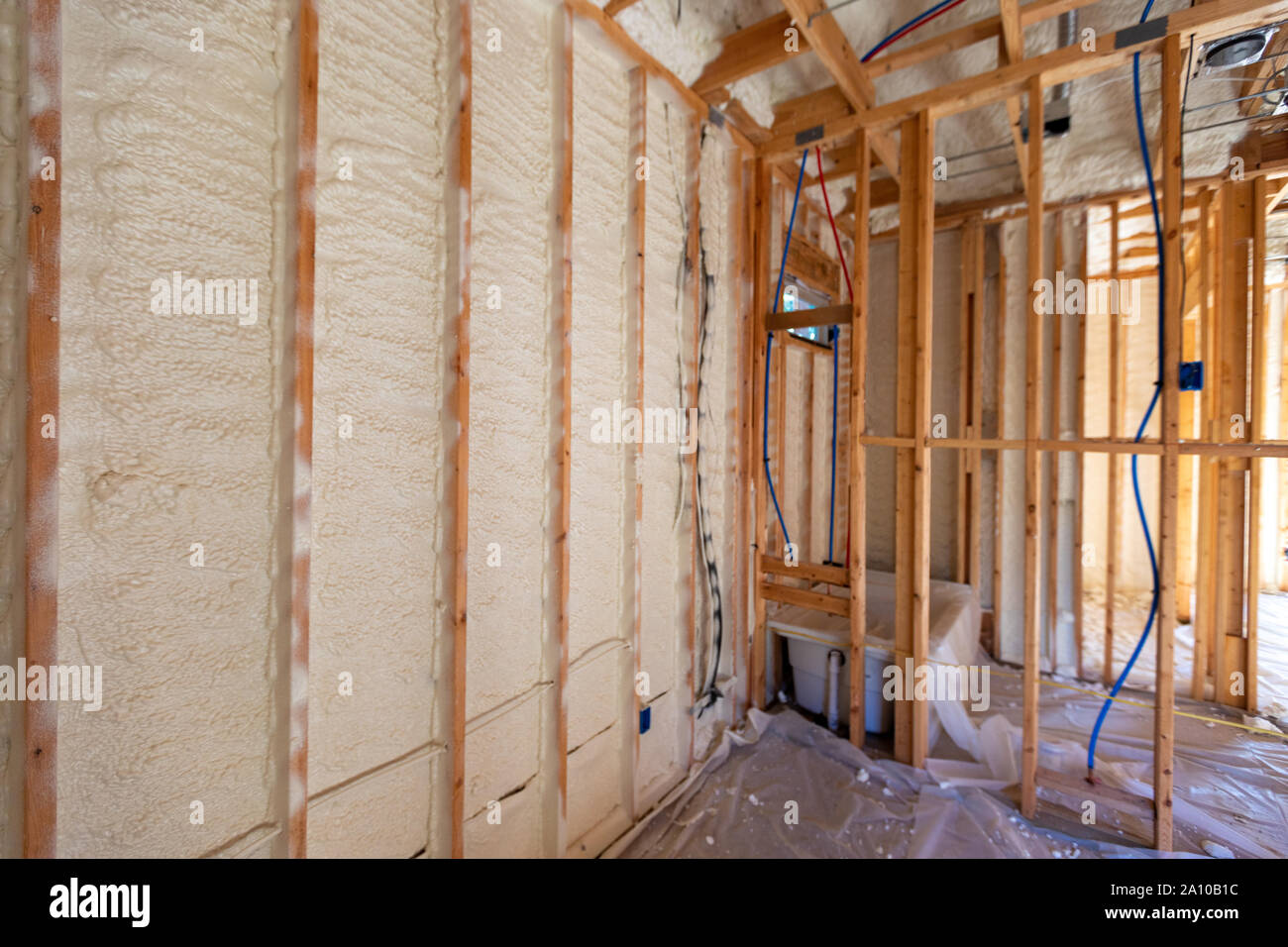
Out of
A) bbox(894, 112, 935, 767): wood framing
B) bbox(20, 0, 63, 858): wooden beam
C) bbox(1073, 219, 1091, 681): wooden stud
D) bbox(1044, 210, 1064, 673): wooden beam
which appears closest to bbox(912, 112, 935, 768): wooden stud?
bbox(894, 112, 935, 767): wood framing

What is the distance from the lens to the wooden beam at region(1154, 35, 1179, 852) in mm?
1755

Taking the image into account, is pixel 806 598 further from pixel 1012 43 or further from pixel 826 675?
pixel 1012 43

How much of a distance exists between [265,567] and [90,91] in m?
0.85

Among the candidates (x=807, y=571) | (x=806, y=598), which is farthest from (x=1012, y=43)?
(x=806, y=598)

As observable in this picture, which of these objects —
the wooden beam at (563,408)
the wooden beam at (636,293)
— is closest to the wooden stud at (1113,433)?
the wooden beam at (636,293)

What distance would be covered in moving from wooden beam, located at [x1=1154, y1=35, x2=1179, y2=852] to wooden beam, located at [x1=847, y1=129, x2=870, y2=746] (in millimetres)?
987

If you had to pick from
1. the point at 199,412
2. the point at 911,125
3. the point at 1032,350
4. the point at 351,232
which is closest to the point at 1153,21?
the point at 911,125

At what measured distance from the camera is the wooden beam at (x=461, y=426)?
130 centimetres

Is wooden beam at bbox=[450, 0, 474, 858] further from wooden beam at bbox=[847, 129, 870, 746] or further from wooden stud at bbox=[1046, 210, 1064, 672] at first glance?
wooden stud at bbox=[1046, 210, 1064, 672]

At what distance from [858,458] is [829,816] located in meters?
1.51

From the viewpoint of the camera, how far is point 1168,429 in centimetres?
178

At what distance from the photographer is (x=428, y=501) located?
1.29 metres

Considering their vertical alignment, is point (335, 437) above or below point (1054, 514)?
above
